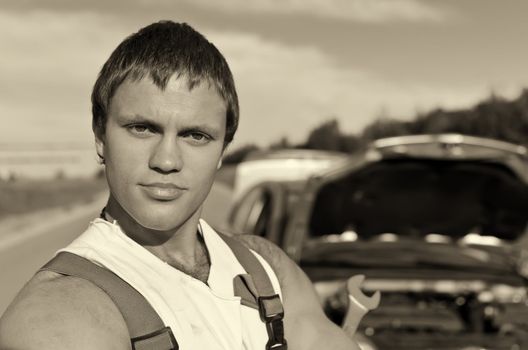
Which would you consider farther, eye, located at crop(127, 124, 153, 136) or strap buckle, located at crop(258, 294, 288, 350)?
strap buckle, located at crop(258, 294, 288, 350)

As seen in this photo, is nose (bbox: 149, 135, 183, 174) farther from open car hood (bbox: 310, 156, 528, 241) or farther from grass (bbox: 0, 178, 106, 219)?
grass (bbox: 0, 178, 106, 219)

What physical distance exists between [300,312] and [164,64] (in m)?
0.80

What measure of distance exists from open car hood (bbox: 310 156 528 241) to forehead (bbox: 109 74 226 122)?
3598 millimetres

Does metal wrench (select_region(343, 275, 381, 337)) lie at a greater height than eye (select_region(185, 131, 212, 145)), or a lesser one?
lesser

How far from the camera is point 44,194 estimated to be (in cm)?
4312

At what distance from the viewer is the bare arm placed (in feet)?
8.02

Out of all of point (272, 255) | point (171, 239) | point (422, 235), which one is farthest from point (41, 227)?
point (171, 239)

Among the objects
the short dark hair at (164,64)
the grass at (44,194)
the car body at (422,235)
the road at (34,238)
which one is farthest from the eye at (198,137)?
the grass at (44,194)

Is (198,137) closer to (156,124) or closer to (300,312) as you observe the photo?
(156,124)

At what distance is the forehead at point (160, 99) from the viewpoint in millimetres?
2078

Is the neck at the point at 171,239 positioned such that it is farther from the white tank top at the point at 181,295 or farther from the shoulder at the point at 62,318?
the shoulder at the point at 62,318

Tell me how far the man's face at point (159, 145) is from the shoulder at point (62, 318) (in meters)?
0.28

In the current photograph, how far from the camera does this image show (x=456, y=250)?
19.3 ft

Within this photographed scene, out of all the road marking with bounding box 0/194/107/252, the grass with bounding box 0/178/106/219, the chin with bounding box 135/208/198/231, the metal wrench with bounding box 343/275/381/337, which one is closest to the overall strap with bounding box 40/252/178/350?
the chin with bounding box 135/208/198/231
